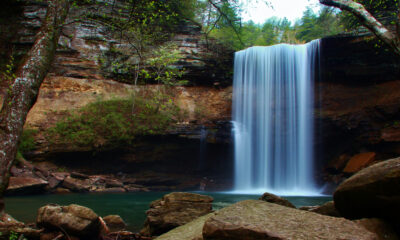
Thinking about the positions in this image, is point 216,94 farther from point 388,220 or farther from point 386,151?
point 388,220

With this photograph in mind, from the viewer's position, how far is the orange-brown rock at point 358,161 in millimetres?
16734

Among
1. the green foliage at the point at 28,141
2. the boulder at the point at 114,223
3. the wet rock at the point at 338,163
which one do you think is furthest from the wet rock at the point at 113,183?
the wet rock at the point at 338,163

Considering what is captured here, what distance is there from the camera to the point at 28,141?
16203 mm

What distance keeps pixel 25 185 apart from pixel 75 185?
8.87ft

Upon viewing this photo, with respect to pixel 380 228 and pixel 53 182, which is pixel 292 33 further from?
pixel 380 228

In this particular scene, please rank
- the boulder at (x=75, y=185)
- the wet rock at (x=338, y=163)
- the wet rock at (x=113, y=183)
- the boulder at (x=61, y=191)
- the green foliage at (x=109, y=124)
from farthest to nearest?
the wet rock at (x=338, y=163) → the green foliage at (x=109, y=124) → the wet rock at (x=113, y=183) → the boulder at (x=75, y=185) → the boulder at (x=61, y=191)

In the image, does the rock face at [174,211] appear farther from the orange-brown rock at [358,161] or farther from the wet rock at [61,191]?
the orange-brown rock at [358,161]

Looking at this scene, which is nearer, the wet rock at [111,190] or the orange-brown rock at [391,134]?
the wet rock at [111,190]

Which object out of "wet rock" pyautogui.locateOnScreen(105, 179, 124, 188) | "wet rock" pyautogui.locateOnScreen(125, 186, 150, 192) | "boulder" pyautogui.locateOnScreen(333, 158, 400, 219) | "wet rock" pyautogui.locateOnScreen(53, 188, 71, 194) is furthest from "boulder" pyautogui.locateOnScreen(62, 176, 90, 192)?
"boulder" pyautogui.locateOnScreen(333, 158, 400, 219)

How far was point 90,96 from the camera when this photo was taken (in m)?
20.5

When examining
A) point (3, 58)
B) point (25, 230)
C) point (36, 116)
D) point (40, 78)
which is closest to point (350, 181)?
point (25, 230)

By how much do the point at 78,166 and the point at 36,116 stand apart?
15.4 feet

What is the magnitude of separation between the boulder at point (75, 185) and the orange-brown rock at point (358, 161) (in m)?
16.5

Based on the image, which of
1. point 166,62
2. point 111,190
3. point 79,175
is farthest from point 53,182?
point 166,62
